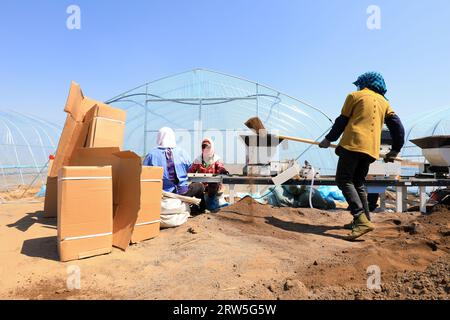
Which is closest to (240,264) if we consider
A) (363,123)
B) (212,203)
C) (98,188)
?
(98,188)

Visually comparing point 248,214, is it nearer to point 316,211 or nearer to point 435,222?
point 316,211

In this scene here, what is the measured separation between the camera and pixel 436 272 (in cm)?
199

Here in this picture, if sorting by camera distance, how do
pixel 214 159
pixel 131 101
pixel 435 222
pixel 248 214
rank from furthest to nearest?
1. pixel 131 101
2. pixel 214 159
3. pixel 248 214
4. pixel 435 222

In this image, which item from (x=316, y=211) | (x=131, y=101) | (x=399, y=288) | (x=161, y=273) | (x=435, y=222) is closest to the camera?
(x=399, y=288)

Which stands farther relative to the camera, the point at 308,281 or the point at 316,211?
the point at 316,211

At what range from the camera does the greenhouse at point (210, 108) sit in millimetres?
11641

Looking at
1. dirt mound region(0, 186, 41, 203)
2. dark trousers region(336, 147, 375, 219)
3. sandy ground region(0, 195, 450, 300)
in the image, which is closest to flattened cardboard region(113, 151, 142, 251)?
sandy ground region(0, 195, 450, 300)

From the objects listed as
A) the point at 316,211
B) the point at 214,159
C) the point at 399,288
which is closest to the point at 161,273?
the point at 399,288

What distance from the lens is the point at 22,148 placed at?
1416 cm

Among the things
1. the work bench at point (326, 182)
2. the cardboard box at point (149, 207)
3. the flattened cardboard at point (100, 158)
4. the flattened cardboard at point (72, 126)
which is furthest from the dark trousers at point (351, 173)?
the flattened cardboard at point (72, 126)

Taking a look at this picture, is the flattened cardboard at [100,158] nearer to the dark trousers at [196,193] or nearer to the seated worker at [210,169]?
the dark trousers at [196,193]

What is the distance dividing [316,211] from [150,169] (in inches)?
103

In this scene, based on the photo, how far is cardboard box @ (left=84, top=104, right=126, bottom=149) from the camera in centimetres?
392

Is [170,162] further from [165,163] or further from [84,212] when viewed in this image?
[84,212]
